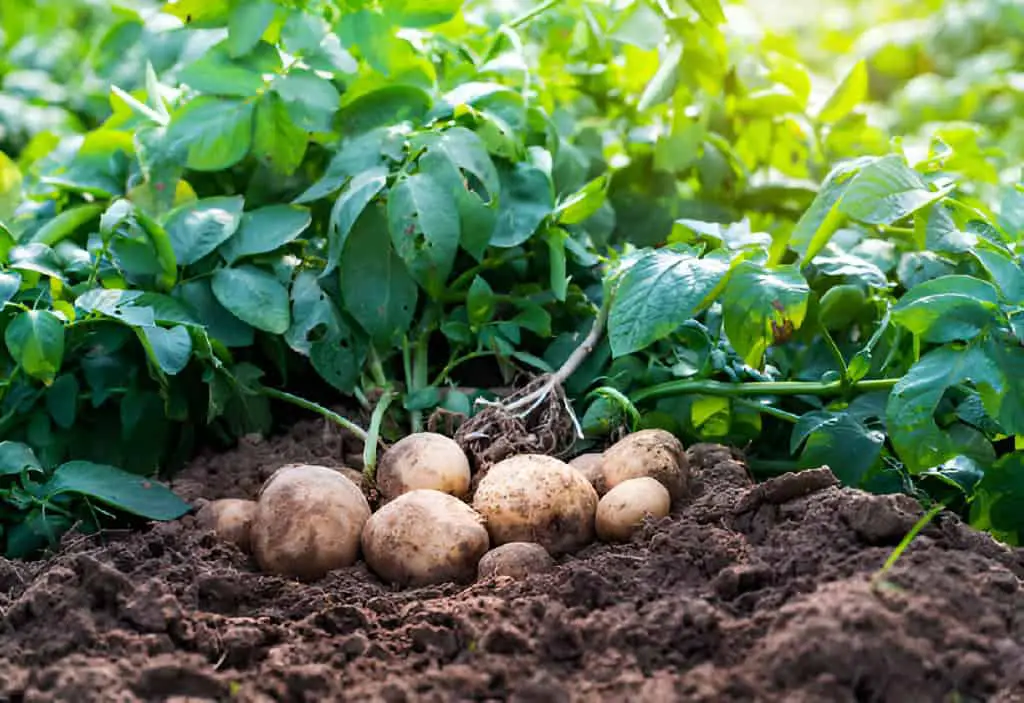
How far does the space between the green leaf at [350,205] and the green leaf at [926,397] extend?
937mm

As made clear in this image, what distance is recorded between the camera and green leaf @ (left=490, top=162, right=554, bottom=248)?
84.6 inches

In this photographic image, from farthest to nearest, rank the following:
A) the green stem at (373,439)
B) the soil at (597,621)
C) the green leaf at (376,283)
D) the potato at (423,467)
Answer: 1. the green leaf at (376,283)
2. the green stem at (373,439)
3. the potato at (423,467)
4. the soil at (597,621)

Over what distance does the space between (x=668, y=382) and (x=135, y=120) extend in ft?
4.12

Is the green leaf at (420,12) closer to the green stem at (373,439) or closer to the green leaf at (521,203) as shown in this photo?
the green leaf at (521,203)

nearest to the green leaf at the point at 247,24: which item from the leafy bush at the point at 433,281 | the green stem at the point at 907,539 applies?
the leafy bush at the point at 433,281

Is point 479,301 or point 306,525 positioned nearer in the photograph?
point 306,525

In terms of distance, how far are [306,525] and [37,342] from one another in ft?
1.69

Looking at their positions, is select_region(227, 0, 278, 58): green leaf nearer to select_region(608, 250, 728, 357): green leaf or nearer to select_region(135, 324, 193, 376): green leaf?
select_region(135, 324, 193, 376): green leaf

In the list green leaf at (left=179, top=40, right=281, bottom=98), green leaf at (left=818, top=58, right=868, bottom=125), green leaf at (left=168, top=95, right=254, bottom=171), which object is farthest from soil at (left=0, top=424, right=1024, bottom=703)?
green leaf at (left=818, top=58, right=868, bottom=125)

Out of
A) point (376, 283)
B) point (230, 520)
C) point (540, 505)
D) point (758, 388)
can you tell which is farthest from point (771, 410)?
point (230, 520)

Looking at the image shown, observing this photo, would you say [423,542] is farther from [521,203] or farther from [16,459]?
[521,203]

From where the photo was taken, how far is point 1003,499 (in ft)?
5.86

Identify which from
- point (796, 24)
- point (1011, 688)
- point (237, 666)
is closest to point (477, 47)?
point (237, 666)

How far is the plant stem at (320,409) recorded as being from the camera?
6.73ft
